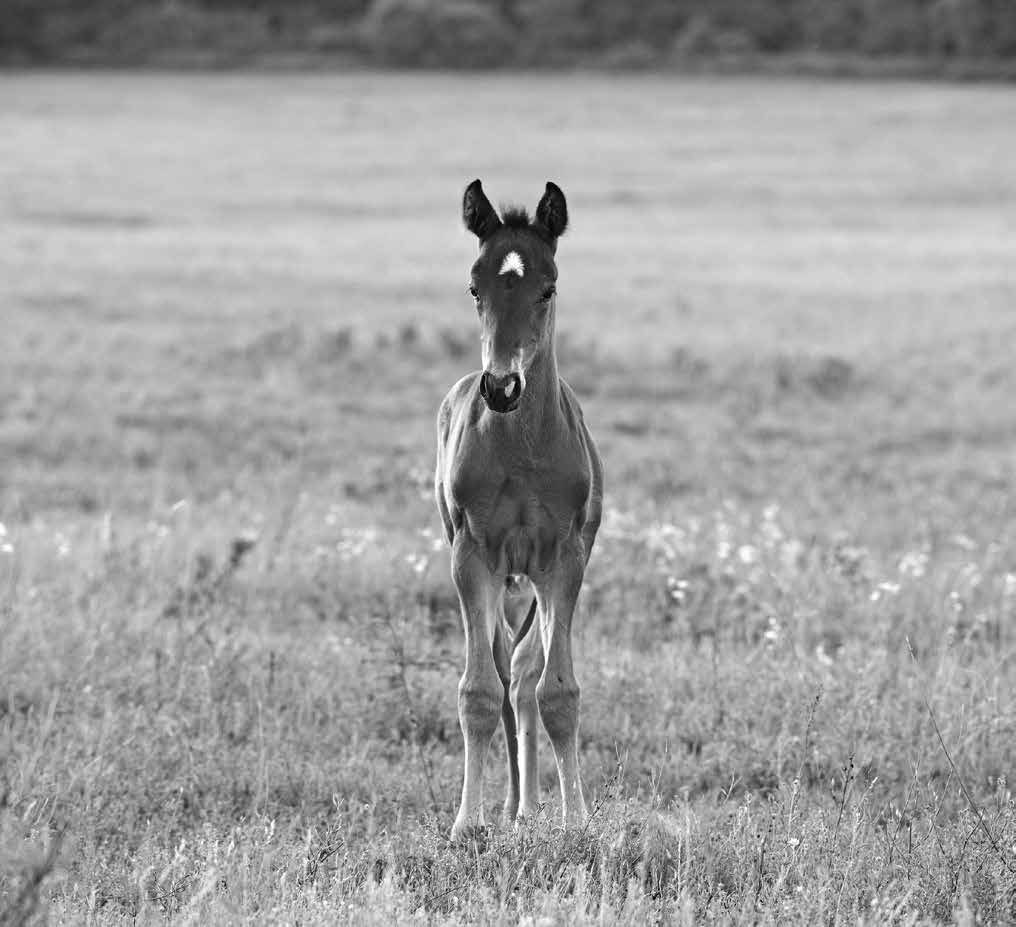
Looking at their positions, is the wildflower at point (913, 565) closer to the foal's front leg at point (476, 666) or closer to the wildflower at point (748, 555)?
the wildflower at point (748, 555)

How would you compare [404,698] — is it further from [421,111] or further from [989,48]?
[989,48]

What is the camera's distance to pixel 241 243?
102 ft

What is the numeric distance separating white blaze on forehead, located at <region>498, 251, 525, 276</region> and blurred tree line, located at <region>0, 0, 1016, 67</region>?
237 ft

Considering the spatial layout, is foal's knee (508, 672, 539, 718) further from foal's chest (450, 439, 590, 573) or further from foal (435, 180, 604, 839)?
foal's chest (450, 439, 590, 573)

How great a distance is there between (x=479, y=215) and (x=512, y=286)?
47 cm

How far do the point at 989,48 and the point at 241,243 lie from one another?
172 ft

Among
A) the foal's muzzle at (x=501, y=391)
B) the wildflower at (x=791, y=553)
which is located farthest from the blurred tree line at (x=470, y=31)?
the foal's muzzle at (x=501, y=391)

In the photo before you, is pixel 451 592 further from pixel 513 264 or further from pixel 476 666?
pixel 513 264

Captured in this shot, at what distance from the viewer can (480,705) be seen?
607 centimetres

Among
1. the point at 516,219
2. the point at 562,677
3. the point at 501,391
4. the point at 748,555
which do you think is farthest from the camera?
the point at 748,555

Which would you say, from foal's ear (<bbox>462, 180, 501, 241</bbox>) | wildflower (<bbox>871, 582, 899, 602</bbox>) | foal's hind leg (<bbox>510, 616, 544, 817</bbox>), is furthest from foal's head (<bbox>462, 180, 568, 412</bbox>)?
wildflower (<bbox>871, 582, 899, 602</bbox>)

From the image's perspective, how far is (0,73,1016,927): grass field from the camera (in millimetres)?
5422

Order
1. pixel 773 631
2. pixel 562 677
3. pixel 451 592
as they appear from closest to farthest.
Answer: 1. pixel 562 677
2. pixel 773 631
3. pixel 451 592

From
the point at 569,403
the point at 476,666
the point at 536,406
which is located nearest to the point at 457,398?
the point at 569,403
